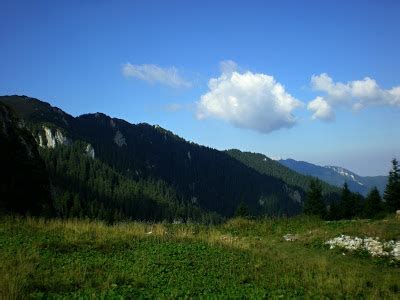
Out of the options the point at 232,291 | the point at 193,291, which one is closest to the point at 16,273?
the point at 193,291

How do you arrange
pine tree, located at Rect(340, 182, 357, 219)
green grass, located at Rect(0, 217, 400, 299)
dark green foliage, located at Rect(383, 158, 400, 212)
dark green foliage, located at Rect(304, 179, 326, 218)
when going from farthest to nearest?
pine tree, located at Rect(340, 182, 357, 219), dark green foliage, located at Rect(304, 179, 326, 218), dark green foliage, located at Rect(383, 158, 400, 212), green grass, located at Rect(0, 217, 400, 299)

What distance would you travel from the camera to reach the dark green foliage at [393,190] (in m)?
66.5

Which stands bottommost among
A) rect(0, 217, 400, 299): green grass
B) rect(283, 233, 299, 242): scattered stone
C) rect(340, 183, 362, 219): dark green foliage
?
rect(0, 217, 400, 299): green grass

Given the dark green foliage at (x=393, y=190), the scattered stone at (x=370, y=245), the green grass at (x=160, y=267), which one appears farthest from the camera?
the dark green foliage at (x=393, y=190)

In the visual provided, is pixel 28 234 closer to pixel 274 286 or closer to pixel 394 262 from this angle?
pixel 274 286

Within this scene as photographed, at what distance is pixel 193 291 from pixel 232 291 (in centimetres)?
113

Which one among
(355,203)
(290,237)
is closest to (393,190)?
(355,203)

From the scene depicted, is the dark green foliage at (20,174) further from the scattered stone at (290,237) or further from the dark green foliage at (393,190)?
the dark green foliage at (393,190)

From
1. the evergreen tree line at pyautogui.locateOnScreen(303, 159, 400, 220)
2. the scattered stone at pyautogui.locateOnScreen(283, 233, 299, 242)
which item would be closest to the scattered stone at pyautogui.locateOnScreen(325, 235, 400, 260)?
the scattered stone at pyautogui.locateOnScreen(283, 233, 299, 242)

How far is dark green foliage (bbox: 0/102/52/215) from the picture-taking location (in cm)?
2481

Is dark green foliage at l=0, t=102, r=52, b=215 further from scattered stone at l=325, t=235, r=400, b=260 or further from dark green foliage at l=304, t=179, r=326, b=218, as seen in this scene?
dark green foliage at l=304, t=179, r=326, b=218

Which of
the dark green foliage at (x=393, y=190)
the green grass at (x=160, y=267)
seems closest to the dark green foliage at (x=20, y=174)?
the green grass at (x=160, y=267)

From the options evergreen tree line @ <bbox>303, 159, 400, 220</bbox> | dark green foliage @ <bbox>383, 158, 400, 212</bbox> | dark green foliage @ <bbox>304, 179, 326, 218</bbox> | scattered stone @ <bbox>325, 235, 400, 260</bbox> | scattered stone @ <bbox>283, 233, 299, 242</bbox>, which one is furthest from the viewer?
dark green foliage @ <bbox>304, 179, 326, 218</bbox>

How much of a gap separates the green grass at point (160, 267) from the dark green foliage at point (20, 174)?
5.57 metres
